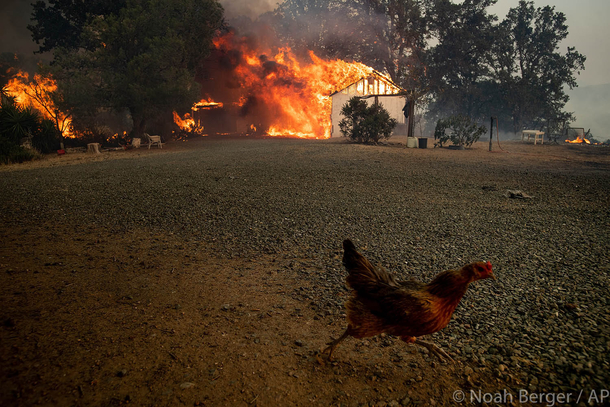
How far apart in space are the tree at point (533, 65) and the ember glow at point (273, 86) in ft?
72.3

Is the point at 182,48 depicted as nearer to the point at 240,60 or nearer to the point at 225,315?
the point at 240,60

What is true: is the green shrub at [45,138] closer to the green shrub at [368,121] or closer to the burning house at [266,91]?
the burning house at [266,91]

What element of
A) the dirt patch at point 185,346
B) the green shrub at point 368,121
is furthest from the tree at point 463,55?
the dirt patch at point 185,346

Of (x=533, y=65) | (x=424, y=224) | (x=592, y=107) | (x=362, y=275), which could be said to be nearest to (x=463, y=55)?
(x=533, y=65)

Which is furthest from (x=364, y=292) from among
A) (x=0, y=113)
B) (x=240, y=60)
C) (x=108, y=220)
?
(x=240, y=60)

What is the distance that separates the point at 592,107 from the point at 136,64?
687 feet

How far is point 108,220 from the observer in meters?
7.44

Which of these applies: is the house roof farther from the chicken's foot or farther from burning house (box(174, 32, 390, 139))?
the chicken's foot

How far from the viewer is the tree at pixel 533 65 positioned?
41.6 m

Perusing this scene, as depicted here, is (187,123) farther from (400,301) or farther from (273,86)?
(400,301)

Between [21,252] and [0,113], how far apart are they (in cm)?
1928

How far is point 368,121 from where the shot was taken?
24031 millimetres

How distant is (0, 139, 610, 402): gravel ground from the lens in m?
3.42

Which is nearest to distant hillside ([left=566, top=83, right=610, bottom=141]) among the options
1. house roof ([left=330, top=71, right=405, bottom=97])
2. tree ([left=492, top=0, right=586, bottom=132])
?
tree ([left=492, top=0, right=586, bottom=132])
